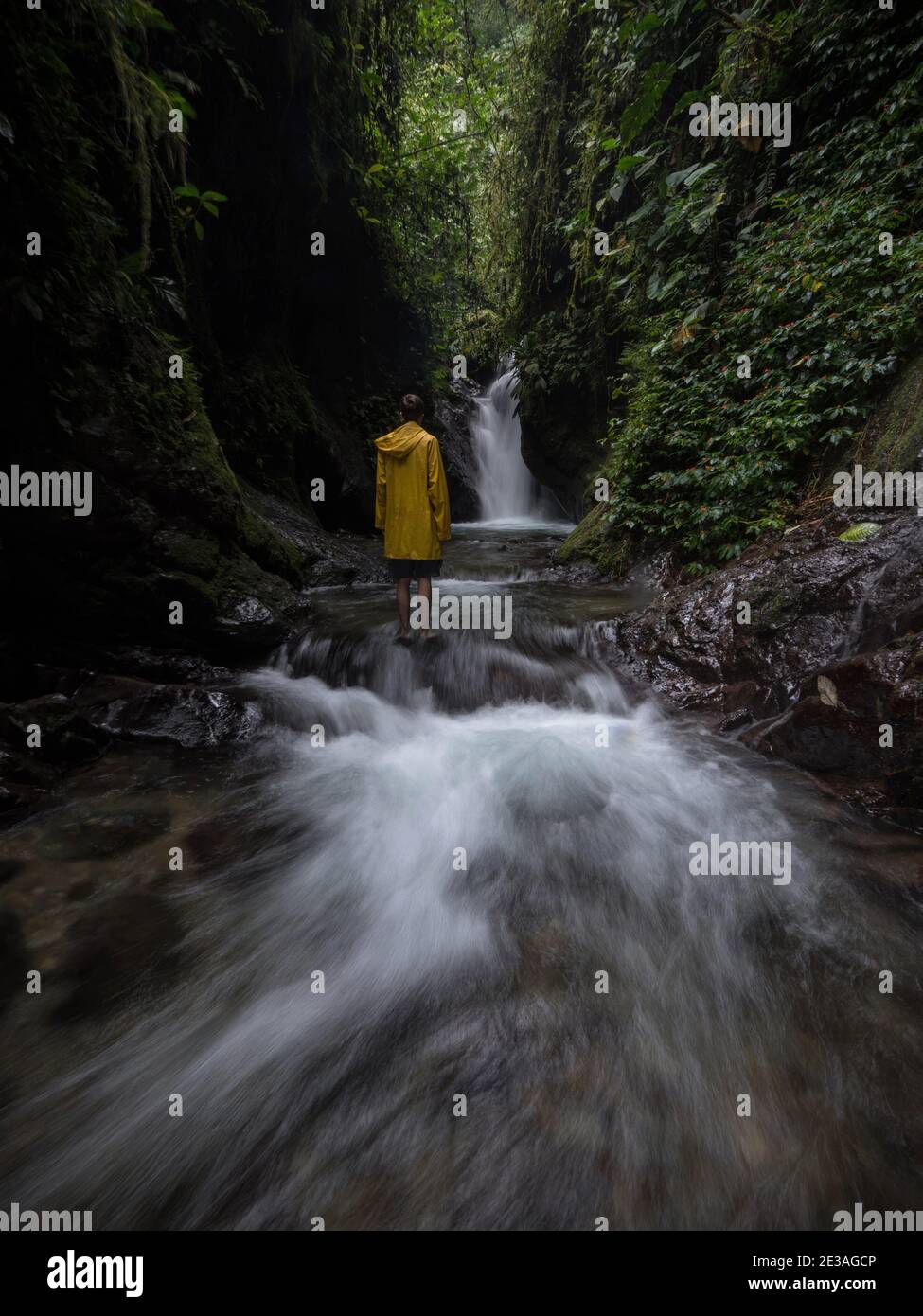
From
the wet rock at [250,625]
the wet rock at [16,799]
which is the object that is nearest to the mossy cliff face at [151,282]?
the wet rock at [250,625]

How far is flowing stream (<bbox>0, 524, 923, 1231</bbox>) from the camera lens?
1776 mm

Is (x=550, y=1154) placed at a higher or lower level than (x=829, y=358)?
lower

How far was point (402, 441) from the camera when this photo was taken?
5449 millimetres

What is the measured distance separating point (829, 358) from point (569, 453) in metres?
7.41

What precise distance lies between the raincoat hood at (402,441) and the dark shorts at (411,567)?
0.95m

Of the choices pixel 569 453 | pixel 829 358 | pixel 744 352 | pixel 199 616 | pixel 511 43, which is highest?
pixel 511 43

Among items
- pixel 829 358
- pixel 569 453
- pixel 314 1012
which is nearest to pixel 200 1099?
pixel 314 1012

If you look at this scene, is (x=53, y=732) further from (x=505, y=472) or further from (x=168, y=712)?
(x=505, y=472)

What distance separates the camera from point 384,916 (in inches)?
121

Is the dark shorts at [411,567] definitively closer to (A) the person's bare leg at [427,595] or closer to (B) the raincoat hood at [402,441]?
(A) the person's bare leg at [427,595]

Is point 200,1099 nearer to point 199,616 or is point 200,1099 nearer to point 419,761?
point 419,761

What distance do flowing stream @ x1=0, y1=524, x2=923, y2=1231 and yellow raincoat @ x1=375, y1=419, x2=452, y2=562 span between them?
2.25 m

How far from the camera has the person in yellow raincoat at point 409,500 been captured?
544 cm
